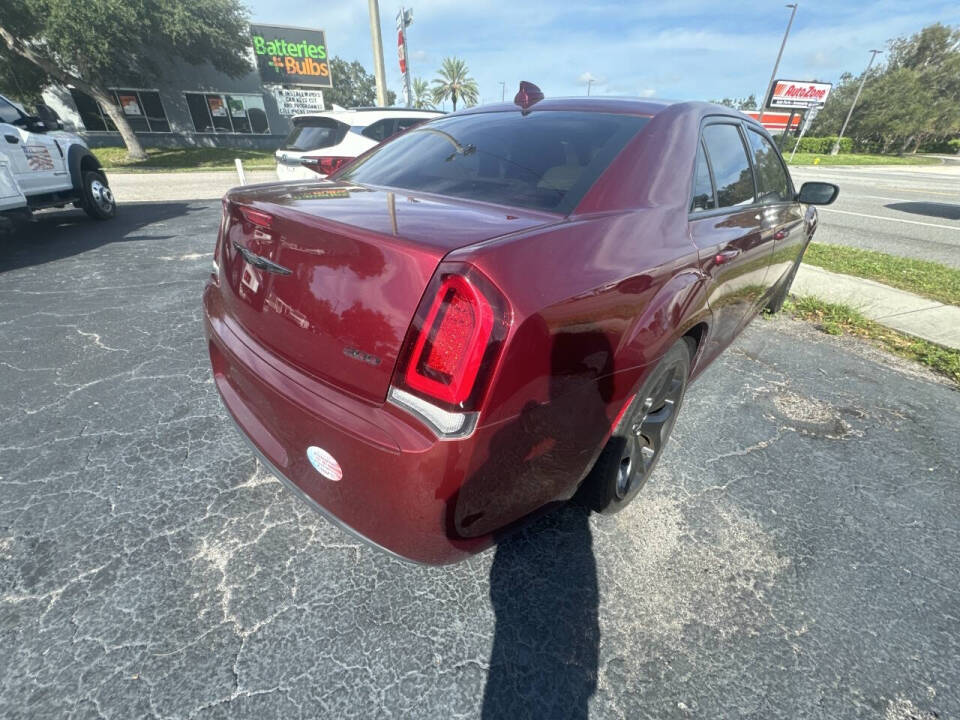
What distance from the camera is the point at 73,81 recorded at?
62.8ft

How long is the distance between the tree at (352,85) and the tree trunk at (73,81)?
4614 cm

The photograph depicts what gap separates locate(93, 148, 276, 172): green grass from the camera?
19.0 m

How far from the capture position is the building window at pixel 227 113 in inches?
984

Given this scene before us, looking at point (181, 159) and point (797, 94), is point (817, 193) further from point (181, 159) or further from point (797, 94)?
point (797, 94)

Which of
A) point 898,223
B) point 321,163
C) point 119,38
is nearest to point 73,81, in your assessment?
point 119,38

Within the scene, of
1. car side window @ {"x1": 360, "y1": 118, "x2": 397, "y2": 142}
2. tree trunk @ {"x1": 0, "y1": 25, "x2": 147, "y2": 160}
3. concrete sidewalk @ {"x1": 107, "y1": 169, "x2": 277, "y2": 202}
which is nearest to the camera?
car side window @ {"x1": 360, "y1": 118, "x2": 397, "y2": 142}

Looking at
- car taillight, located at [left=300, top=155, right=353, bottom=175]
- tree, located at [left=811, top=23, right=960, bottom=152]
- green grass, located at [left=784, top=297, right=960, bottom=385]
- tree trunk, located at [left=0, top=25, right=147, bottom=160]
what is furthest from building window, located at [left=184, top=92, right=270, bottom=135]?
tree, located at [left=811, top=23, right=960, bottom=152]

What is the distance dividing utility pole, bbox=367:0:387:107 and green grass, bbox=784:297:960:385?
1287 cm

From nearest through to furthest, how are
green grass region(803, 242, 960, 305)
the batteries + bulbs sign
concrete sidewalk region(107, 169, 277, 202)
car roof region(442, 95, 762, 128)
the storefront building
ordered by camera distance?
car roof region(442, 95, 762, 128), green grass region(803, 242, 960, 305), concrete sidewalk region(107, 169, 277, 202), the storefront building, the batteries + bulbs sign

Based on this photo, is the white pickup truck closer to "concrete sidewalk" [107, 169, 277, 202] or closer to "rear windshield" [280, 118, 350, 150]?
"concrete sidewalk" [107, 169, 277, 202]

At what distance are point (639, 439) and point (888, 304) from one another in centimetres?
431

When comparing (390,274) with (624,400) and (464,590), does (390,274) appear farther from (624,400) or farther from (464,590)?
(464,590)

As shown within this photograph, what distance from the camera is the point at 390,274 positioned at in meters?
1.13

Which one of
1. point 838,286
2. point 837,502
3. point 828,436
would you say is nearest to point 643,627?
point 837,502
